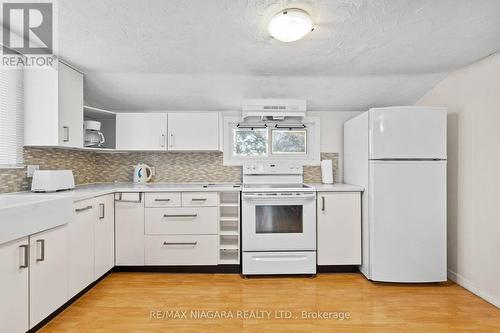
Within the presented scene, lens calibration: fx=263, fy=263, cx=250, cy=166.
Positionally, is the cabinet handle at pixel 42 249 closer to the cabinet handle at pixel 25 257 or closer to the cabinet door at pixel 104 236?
the cabinet handle at pixel 25 257

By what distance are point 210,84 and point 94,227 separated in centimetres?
181

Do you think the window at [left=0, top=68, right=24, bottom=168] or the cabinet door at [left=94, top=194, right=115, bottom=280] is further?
the cabinet door at [left=94, top=194, right=115, bottom=280]

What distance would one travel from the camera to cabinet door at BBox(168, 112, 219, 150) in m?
3.09

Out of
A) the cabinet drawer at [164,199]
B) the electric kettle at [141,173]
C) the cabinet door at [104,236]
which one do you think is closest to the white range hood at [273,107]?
the cabinet drawer at [164,199]

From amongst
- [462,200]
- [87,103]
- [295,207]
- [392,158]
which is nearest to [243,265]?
[295,207]

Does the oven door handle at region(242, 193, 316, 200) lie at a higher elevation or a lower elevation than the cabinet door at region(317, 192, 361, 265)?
higher

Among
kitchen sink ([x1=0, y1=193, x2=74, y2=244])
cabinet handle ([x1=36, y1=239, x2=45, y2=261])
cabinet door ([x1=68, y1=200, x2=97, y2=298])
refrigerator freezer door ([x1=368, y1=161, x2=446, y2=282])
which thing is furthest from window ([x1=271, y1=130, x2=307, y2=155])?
cabinet handle ([x1=36, y1=239, x2=45, y2=261])

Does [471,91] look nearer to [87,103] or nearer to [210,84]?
[210,84]

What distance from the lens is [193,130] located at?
10.2 feet

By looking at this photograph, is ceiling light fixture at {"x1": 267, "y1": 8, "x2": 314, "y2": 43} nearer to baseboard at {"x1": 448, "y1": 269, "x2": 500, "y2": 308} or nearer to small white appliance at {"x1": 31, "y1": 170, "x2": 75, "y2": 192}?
small white appliance at {"x1": 31, "y1": 170, "x2": 75, "y2": 192}

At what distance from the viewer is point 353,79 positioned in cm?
280

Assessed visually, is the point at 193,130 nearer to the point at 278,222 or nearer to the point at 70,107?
the point at 70,107

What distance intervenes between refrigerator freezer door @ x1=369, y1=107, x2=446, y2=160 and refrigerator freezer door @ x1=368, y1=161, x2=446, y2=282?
9 cm

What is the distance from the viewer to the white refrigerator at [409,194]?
2434 millimetres
